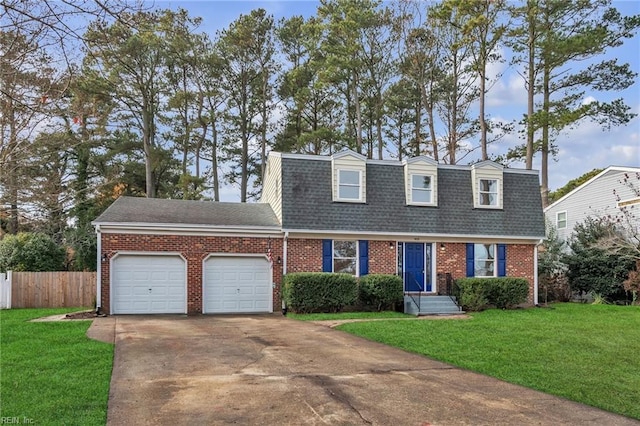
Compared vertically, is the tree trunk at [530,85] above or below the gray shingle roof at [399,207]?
above

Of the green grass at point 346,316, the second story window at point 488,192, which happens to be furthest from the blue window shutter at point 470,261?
the green grass at point 346,316

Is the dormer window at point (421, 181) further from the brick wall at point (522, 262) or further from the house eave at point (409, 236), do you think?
the brick wall at point (522, 262)

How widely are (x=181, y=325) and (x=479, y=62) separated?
22.0 meters

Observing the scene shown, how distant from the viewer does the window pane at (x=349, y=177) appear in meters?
17.8

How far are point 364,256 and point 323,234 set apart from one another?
1.68 meters

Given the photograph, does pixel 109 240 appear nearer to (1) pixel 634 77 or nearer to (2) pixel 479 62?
(2) pixel 479 62

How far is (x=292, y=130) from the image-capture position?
31.8 m

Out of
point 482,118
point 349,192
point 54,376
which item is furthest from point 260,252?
point 482,118

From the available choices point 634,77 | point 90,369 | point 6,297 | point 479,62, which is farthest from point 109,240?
point 634,77

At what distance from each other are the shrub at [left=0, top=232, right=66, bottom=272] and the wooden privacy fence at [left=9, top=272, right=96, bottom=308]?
3.09 meters

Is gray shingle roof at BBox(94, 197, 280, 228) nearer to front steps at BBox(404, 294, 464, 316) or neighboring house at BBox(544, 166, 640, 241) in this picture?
front steps at BBox(404, 294, 464, 316)

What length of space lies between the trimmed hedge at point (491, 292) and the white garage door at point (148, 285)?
30.4 ft

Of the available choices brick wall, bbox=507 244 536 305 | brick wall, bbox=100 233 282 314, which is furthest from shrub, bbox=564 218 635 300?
brick wall, bbox=100 233 282 314

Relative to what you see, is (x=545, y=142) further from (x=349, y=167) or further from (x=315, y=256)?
(x=315, y=256)
